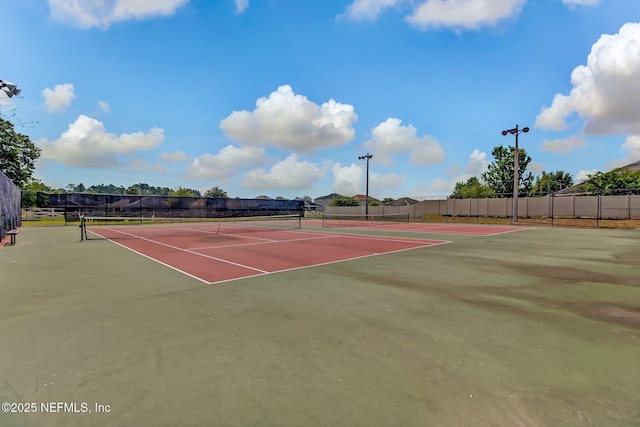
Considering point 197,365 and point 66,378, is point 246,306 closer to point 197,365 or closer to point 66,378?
point 197,365

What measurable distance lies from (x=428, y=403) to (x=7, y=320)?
540 cm

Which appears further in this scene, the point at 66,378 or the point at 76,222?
the point at 76,222

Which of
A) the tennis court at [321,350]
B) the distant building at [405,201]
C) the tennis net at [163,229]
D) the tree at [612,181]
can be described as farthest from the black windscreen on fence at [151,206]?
the tree at [612,181]

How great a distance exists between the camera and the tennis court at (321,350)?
2.29 m

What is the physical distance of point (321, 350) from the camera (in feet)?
10.7

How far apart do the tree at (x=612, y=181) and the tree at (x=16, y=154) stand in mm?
66656

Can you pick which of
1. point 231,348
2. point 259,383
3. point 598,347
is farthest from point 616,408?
point 231,348

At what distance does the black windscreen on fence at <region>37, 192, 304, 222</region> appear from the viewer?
104 feet

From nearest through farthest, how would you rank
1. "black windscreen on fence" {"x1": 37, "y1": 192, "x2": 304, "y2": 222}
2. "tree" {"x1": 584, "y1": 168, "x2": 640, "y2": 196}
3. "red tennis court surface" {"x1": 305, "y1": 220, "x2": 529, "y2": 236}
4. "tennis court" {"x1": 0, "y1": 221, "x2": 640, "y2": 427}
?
1. "tennis court" {"x1": 0, "y1": 221, "x2": 640, "y2": 427}
2. "red tennis court surface" {"x1": 305, "y1": 220, "x2": 529, "y2": 236}
3. "black windscreen on fence" {"x1": 37, "y1": 192, "x2": 304, "y2": 222}
4. "tree" {"x1": 584, "y1": 168, "x2": 640, "y2": 196}

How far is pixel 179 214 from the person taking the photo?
122 feet

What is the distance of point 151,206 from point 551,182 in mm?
59656

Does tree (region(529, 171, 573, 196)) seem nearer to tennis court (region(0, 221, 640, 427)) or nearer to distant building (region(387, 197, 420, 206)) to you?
distant building (region(387, 197, 420, 206))

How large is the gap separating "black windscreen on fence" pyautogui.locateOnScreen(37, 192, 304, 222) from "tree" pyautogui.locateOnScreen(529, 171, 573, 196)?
4011 centimetres

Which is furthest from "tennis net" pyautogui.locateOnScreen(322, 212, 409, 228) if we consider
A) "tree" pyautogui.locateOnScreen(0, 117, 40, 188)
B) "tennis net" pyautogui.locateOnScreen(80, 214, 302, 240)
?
"tree" pyautogui.locateOnScreen(0, 117, 40, 188)
